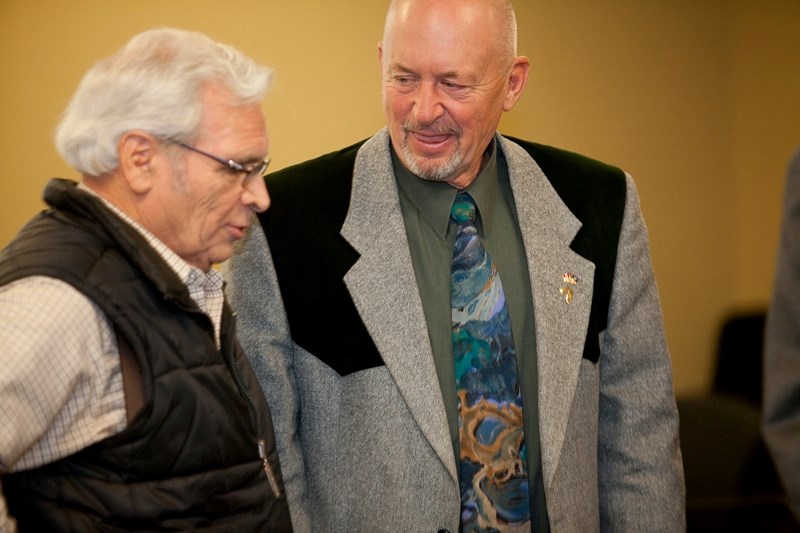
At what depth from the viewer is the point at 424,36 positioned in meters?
2.03

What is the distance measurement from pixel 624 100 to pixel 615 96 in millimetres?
48

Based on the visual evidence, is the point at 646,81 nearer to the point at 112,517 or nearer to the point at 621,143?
the point at 621,143

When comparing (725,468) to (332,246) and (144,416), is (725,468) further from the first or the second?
(144,416)

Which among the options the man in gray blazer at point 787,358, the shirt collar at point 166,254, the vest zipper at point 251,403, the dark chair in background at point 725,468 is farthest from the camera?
the dark chair in background at point 725,468

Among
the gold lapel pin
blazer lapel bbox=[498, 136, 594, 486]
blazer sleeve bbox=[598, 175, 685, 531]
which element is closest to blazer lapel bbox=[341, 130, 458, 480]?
blazer lapel bbox=[498, 136, 594, 486]

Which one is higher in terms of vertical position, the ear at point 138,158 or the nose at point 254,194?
the ear at point 138,158

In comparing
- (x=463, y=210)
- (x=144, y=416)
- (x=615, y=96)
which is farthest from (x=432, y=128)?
(x=615, y=96)

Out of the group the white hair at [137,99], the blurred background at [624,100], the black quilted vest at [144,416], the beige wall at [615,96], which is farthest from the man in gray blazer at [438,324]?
the beige wall at [615,96]

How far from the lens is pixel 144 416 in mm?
1456

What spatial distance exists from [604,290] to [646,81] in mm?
2121

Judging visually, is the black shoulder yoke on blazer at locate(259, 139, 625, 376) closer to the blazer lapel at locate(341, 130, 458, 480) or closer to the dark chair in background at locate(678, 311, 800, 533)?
the blazer lapel at locate(341, 130, 458, 480)

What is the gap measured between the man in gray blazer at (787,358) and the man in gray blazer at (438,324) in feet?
2.76

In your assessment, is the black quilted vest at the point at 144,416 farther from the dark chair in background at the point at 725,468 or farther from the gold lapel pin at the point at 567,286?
the dark chair in background at the point at 725,468

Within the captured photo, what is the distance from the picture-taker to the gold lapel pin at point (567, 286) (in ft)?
6.87
